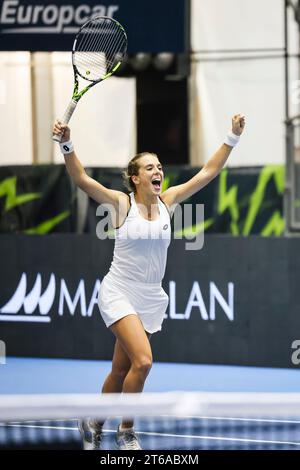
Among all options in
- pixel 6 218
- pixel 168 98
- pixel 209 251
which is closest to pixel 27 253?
pixel 6 218

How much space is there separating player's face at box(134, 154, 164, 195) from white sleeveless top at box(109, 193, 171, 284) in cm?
17

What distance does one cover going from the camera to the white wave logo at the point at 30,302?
10.2 metres

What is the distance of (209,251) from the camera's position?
9711 mm

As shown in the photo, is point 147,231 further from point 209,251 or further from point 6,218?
point 6,218

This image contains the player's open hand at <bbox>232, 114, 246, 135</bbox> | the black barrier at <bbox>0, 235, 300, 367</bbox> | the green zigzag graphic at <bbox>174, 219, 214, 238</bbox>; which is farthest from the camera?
the green zigzag graphic at <bbox>174, 219, 214, 238</bbox>

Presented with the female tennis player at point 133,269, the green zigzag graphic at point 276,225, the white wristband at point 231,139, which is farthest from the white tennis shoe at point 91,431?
the green zigzag graphic at point 276,225

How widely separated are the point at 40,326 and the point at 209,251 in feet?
5.88

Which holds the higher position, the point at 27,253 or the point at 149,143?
the point at 149,143

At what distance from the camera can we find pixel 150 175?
6.36 meters

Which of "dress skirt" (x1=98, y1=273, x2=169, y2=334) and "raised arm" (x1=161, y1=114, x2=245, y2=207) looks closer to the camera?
"dress skirt" (x1=98, y1=273, x2=169, y2=334)

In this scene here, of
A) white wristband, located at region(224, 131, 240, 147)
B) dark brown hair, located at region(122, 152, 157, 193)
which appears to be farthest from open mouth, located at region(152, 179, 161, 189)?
white wristband, located at region(224, 131, 240, 147)

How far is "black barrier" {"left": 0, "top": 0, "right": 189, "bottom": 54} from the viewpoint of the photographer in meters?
9.50

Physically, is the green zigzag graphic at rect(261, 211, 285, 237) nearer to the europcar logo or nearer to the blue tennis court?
the blue tennis court

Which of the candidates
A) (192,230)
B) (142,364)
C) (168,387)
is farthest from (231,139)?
(192,230)
